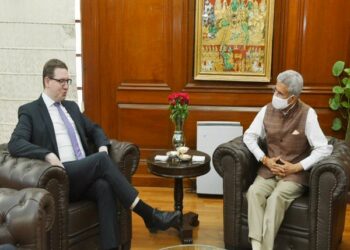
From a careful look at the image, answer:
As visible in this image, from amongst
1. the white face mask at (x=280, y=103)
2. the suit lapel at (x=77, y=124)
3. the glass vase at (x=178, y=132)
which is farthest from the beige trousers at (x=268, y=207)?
the suit lapel at (x=77, y=124)

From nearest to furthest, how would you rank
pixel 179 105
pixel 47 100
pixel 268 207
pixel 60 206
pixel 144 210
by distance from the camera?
pixel 60 206, pixel 268 207, pixel 144 210, pixel 47 100, pixel 179 105

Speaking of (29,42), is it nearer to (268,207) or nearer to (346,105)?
(268,207)

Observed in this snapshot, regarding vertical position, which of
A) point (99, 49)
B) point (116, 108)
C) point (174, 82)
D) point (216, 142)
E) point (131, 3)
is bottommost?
point (216, 142)

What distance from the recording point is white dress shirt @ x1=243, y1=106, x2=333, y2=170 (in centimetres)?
269

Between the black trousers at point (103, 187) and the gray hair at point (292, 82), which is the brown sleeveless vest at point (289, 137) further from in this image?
the black trousers at point (103, 187)

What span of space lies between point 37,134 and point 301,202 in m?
1.70

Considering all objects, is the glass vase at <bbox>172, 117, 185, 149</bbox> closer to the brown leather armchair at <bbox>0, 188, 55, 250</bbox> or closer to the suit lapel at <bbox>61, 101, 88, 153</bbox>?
the suit lapel at <bbox>61, 101, 88, 153</bbox>

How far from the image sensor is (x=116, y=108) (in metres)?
4.11

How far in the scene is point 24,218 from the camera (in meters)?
1.68

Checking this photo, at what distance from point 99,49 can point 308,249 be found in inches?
101

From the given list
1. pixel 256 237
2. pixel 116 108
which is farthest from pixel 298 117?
pixel 116 108

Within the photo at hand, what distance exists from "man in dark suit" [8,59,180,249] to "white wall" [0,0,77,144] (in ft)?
3.98

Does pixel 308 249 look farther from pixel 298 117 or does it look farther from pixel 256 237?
pixel 298 117

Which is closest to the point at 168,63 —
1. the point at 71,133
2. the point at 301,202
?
the point at 71,133
